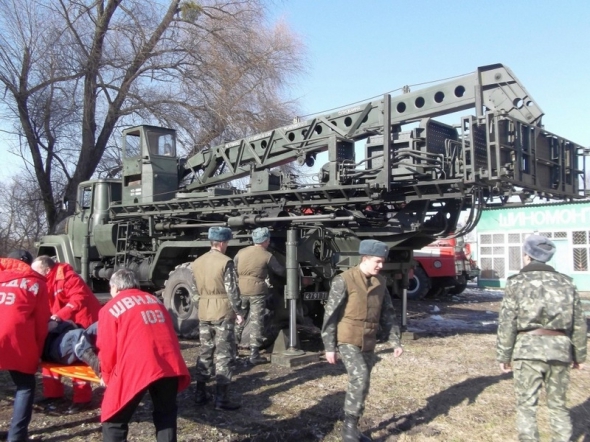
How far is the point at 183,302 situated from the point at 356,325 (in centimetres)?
500

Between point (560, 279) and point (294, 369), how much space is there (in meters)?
3.69

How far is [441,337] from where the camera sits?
969 centimetres

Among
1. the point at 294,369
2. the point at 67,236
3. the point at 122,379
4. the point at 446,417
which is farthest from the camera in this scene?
the point at 67,236

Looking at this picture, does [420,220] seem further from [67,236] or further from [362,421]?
[67,236]

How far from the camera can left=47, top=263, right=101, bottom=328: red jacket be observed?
5.55 metres

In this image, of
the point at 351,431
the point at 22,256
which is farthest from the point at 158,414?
the point at 22,256

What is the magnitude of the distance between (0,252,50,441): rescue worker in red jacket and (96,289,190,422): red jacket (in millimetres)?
991

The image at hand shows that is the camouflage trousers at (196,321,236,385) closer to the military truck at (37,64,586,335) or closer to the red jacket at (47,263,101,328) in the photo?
the red jacket at (47,263,101,328)

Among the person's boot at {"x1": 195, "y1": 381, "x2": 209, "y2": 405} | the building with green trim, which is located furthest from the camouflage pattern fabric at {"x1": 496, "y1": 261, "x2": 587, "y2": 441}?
the building with green trim

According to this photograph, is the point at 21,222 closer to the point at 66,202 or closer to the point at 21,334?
the point at 66,202

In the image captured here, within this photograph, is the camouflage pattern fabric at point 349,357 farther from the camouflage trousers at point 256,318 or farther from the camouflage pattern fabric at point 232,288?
the camouflage trousers at point 256,318

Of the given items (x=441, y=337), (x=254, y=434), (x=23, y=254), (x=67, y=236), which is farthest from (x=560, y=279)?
(x=67, y=236)

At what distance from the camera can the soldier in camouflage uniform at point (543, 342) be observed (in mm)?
4277

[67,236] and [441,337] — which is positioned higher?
[67,236]
